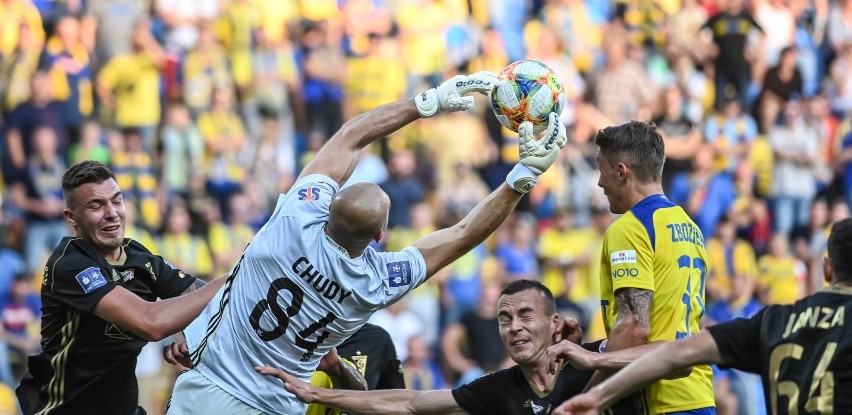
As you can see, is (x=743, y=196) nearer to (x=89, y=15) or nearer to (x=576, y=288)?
(x=576, y=288)

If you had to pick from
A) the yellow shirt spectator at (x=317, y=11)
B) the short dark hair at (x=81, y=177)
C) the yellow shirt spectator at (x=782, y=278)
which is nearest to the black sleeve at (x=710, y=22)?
the yellow shirt spectator at (x=782, y=278)

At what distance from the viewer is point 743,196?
19.1 metres

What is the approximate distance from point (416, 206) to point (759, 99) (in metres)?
6.12

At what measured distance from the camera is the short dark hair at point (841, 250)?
644cm

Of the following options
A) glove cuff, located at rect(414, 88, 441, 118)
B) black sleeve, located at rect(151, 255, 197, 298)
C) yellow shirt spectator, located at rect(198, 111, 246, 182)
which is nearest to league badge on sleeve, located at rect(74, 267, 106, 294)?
black sleeve, located at rect(151, 255, 197, 298)

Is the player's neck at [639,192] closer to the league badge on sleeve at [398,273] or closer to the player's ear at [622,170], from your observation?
the player's ear at [622,170]

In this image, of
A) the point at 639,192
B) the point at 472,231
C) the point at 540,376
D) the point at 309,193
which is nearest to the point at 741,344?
the point at 639,192

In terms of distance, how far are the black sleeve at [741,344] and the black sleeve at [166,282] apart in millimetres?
3545

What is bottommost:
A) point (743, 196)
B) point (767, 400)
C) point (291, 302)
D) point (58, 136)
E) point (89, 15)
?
point (767, 400)

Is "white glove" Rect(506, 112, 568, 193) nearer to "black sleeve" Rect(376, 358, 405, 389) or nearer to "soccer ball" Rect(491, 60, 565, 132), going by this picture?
"soccer ball" Rect(491, 60, 565, 132)

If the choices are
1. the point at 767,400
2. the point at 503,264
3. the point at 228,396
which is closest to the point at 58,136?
the point at 503,264

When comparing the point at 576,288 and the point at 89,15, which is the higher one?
the point at 89,15

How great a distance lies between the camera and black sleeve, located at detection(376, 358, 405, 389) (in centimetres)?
941

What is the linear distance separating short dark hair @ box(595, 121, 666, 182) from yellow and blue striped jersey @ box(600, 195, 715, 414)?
165mm
